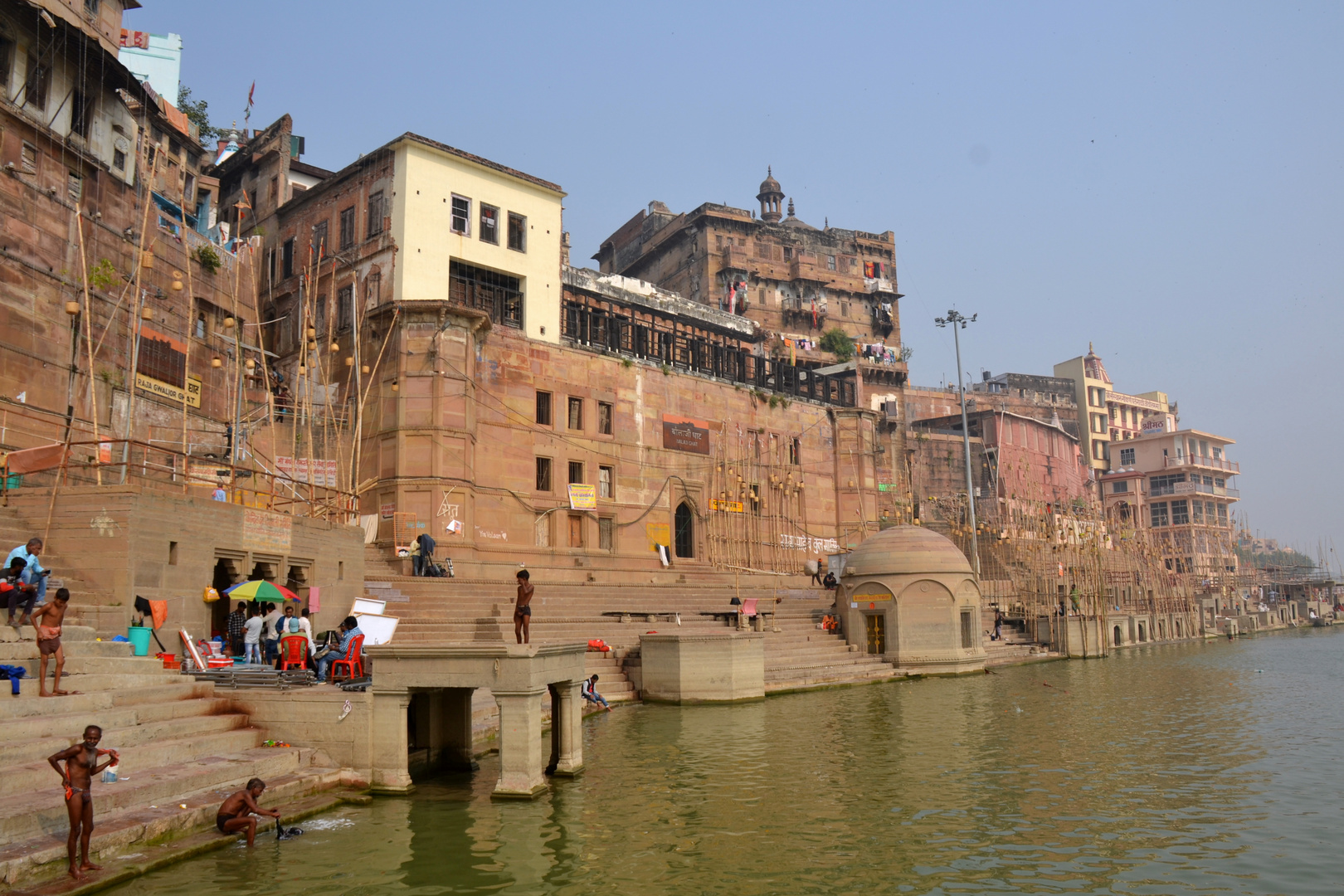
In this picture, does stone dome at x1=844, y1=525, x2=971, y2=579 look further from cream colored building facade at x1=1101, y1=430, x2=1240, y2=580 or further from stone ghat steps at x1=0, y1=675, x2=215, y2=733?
cream colored building facade at x1=1101, y1=430, x2=1240, y2=580

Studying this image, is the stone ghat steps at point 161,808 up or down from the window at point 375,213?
down

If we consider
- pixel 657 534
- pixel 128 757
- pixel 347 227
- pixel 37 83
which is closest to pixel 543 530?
pixel 657 534

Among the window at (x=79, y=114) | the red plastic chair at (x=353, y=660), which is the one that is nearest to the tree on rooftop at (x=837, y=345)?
the window at (x=79, y=114)

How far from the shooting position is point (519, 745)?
41.9 ft

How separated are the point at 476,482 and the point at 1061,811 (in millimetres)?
23498

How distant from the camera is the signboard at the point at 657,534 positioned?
127 ft

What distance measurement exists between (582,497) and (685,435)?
6480mm

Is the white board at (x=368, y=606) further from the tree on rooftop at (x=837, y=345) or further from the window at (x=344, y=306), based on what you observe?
the tree on rooftop at (x=837, y=345)

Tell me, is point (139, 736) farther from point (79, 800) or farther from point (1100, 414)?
point (1100, 414)

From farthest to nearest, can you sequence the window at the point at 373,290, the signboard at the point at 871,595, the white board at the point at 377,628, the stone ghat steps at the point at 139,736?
the window at the point at 373,290
the signboard at the point at 871,595
the white board at the point at 377,628
the stone ghat steps at the point at 139,736

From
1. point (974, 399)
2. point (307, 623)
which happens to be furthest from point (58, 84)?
point (974, 399)

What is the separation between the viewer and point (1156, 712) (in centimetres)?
2172

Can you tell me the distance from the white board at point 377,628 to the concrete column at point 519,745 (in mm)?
7144

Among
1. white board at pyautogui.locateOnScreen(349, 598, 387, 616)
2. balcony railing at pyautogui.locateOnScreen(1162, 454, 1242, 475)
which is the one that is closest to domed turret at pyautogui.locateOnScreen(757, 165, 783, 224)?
balcony railing at pyautogui.locateOnScreen(1162, 454, 1242, 475)
